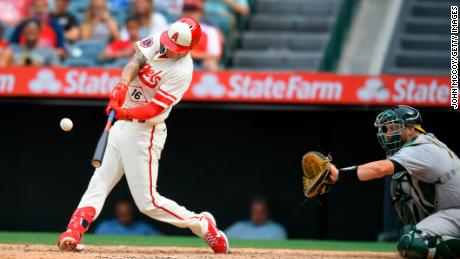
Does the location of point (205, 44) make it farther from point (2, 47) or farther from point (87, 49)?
point (2, 47)

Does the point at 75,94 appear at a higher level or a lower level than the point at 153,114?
lower

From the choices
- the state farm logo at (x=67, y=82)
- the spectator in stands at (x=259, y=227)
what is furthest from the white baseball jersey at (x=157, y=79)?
the spectator in stands at (x=259, y=227)

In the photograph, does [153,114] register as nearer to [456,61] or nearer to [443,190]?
[443,190]

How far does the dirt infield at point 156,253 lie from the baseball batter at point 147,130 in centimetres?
25

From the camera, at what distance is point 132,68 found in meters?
6.17

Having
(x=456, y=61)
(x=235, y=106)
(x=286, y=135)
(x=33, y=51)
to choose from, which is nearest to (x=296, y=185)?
(x=286, y=135)

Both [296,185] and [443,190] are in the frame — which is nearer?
[443,190]

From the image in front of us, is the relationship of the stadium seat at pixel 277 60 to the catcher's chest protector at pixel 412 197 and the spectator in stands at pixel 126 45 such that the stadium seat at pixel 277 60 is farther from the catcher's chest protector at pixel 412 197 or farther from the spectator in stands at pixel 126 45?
the catcher's chest protector at pixel 412 197

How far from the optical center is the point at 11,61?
32.7 feet

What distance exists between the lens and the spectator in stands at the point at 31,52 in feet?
32.3

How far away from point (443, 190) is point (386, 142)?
0.47 m

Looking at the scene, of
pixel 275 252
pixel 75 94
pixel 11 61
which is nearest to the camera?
pixel 275 252

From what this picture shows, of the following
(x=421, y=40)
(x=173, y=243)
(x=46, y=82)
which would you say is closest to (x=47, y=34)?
(x=46, y=82)

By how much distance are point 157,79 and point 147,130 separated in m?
0.34
